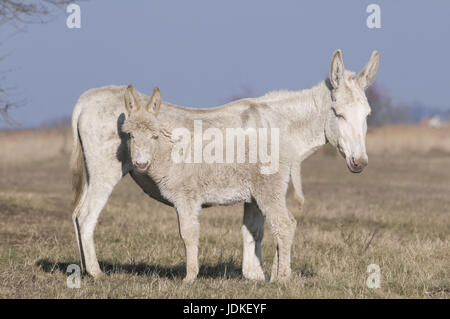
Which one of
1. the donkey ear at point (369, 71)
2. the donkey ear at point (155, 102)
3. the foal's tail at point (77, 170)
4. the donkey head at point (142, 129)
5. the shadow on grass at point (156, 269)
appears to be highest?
the donkey ear at point (369, 71)

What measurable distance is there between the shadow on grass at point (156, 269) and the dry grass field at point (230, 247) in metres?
0.01

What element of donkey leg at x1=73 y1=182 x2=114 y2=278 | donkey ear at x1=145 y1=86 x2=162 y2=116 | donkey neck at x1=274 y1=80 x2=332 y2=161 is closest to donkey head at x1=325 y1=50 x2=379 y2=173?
donkey neck at x1=274 y1=80 x2=332 y2=161

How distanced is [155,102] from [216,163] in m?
0.96

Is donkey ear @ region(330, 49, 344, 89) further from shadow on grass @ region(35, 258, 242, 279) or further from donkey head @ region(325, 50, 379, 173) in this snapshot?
shadow on grass @ region(35, 258, 242, 279)

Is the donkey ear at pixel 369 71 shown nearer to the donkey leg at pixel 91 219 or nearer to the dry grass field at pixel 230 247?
the dry grass field at pixel 230 247

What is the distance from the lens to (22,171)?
3206 cm

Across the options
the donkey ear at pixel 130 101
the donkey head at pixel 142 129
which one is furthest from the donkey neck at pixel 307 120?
the donkey ear at pixel 130 101

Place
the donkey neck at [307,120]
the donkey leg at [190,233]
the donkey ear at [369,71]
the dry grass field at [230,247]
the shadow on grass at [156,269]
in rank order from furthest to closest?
the shadow on grass at [156,269], the donkey neck at [307,120], the donkey ear at [369,71], the donkey leg at [190,233], the dry grass field at [230,247]

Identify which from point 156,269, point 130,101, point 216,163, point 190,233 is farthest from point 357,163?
point 156,269

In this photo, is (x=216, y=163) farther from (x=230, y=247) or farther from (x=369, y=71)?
(x=230, y=247)

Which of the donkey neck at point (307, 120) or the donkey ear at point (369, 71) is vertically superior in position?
the donkey ear at point (369, 71)

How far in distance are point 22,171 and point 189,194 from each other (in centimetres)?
2634

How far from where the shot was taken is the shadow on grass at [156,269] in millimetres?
8477

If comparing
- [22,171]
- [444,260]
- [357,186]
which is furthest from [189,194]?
[22,171]
